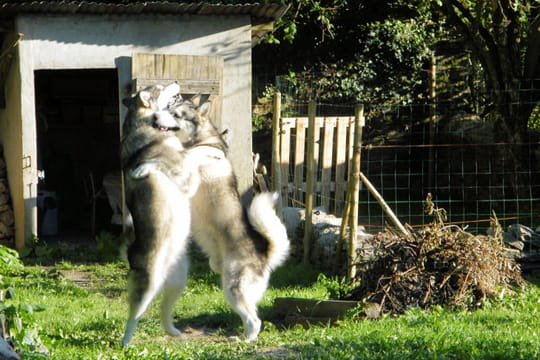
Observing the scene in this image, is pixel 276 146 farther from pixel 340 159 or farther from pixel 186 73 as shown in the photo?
pixel 186 73

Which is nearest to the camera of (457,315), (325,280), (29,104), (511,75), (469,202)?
(457,315)

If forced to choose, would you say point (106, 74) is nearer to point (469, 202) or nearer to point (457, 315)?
point (469, 202)

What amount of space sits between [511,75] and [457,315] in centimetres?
772

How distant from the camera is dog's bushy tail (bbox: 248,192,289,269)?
19.2 ft

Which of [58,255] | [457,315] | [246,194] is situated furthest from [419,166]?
[457,315]

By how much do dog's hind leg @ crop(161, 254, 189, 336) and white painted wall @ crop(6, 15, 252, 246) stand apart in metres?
5.02

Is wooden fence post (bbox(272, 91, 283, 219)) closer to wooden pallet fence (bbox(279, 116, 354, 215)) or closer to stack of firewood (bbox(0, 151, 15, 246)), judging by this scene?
wooden pallet fence (bbox(279, 116, 354, 215))

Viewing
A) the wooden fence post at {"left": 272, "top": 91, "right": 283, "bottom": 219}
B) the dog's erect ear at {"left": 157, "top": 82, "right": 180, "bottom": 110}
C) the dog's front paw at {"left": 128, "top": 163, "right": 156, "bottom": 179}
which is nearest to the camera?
the dog's front paw at {"left": 128, "top": 163, "right": 156, "bottom": 179}

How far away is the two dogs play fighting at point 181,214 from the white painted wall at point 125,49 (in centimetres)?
461

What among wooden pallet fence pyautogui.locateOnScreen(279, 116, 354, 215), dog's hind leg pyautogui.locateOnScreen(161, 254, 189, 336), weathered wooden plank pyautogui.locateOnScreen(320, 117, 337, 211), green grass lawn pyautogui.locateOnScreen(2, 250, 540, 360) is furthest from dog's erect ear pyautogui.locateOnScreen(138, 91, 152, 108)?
weathered wooden plank pyautogui.locateOnScreen(320, 117, 337, 211)

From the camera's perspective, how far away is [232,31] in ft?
35.8

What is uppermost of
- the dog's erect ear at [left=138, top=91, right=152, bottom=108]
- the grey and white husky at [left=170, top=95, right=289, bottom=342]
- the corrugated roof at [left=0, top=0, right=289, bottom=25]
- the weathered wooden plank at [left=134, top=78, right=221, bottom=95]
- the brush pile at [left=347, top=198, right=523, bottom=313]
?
the corrugated roof at [left=0, top=0, right=289, bottom=25]

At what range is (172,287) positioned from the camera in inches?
233

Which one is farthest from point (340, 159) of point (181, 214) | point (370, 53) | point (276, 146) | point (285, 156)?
point (370, 53)
